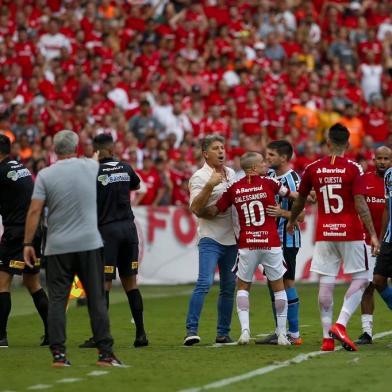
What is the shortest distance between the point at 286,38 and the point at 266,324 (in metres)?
15.8

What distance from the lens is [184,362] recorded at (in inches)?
422

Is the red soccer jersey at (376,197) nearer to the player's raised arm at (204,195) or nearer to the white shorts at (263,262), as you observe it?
the white shorts at (263,262)

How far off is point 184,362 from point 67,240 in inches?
61.0

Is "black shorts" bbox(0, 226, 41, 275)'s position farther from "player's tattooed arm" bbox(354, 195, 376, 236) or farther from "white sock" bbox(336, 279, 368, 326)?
"player's tattooed arm" bbox(354, 195, 376, 236)

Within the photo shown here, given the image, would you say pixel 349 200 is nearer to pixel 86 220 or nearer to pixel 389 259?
pixel 389 259

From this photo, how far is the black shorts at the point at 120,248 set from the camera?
→ 1239cm

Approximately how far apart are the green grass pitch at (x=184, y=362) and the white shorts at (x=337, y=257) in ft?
2.64

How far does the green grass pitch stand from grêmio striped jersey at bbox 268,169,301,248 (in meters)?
1.09

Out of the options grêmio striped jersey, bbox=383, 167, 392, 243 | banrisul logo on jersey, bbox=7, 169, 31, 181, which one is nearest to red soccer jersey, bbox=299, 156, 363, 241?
grêmio striped jersey, bbox=383, 167, 392, 243

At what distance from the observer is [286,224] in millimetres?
12828

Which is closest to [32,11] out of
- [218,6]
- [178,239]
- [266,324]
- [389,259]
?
[218,6]

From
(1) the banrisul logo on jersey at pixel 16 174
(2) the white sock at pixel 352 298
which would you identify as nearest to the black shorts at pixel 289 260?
(2) the white sock at pixel 352 298

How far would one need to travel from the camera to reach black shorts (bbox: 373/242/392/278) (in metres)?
12.1

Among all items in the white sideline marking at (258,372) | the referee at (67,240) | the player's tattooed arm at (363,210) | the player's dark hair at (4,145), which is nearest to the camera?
the white sideline marking at (258,372)
